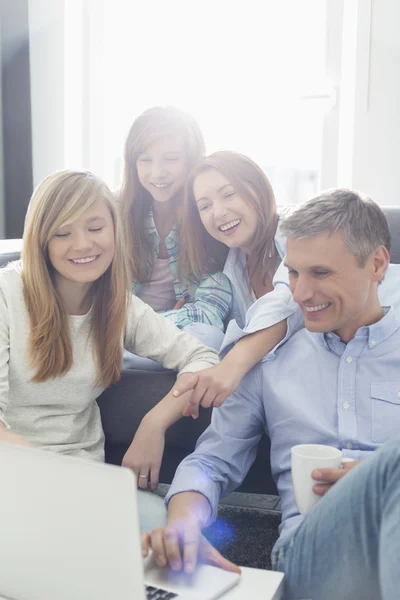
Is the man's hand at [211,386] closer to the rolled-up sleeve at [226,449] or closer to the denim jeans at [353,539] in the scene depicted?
the rolled-up sleeve at [226,449]

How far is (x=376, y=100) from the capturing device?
286 centimetres

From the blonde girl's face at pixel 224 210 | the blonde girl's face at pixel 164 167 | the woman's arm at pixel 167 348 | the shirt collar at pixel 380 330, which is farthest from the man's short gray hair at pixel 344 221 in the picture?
the blonde girl's face at pixel 164 167

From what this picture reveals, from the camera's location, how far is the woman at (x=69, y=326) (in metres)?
1.43

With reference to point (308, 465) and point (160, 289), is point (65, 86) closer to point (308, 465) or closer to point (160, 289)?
point (160, 289)

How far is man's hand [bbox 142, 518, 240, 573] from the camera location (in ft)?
2.75

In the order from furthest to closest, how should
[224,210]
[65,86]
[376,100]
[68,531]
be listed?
[65,86] → [376,100] → [224,210] → [68,531]

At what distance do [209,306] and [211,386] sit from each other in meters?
0.63

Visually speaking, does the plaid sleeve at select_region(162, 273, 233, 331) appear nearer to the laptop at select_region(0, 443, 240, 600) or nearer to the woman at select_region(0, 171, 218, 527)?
the woman at select_region(0, 171, 218, 527)

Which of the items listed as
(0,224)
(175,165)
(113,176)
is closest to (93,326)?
(175,165)

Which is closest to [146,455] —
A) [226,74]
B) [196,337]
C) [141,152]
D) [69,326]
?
[69,326]

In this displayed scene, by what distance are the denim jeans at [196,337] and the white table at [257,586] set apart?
0.91 metres

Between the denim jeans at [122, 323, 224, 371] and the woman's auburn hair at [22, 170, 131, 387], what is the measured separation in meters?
0.20

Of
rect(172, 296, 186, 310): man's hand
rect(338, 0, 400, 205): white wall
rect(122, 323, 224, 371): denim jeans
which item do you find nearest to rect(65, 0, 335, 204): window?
rect(338, 0, 400, 205): white wall

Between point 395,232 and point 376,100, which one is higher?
point 376,100
